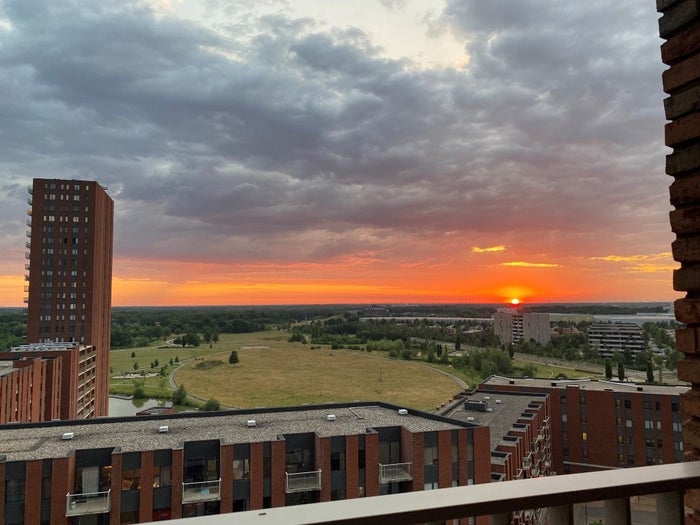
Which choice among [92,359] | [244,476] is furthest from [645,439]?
[92,359]

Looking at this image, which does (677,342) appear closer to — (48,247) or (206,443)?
(206,443)

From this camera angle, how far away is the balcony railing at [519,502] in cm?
89

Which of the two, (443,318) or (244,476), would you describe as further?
(443,318)

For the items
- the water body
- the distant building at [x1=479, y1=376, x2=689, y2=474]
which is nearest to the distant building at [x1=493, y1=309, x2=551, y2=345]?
the distant building at [x1=479, y1=376, x2=689, y2=474]

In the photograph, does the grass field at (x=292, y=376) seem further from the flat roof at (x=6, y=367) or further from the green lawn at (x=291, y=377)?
the flat roof at (x=6, y=367)

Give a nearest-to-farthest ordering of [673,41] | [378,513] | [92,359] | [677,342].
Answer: [378,513] → [677,342] → [673,41] → [92,359]

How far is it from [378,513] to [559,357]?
80848 mm

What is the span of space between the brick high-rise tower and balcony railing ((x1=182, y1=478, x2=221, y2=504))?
3191 centimetres

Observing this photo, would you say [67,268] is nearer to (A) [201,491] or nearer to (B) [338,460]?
(A) [201,491]

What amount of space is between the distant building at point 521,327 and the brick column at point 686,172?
312ft

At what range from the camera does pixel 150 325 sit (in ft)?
352

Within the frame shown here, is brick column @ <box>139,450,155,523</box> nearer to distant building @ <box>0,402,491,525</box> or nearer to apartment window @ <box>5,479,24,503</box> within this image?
distant building @ <box>0,402,491,525</box>

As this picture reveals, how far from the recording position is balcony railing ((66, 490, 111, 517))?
39.5 feet

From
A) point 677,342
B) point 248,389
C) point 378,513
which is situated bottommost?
point 248,389
